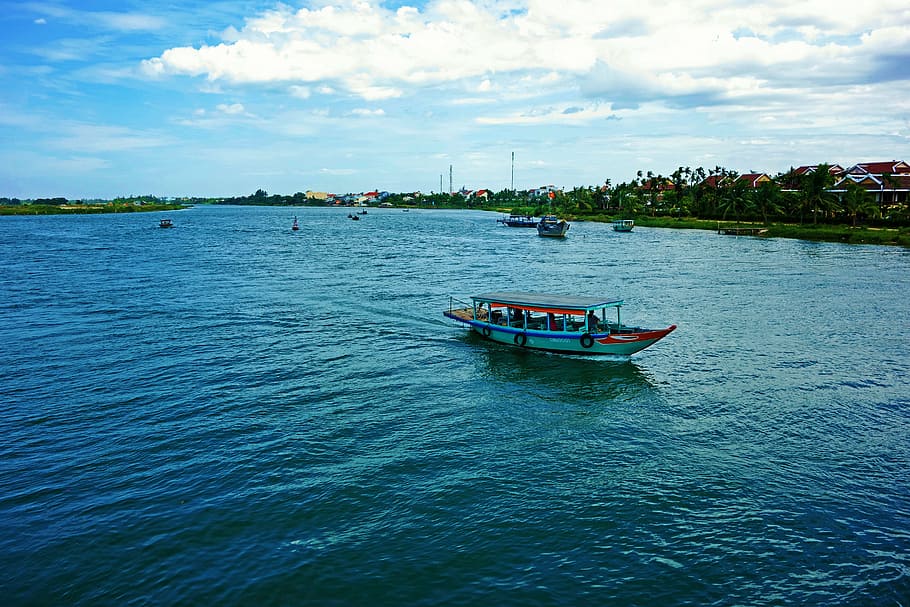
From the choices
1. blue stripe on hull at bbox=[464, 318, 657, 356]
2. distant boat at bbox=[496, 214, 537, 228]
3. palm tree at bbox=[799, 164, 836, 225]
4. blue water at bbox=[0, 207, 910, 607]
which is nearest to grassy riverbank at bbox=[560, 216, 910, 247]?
palm tree at bbox=[799, 164, 836, 225]

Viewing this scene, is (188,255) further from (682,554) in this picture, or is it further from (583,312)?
(682,554)

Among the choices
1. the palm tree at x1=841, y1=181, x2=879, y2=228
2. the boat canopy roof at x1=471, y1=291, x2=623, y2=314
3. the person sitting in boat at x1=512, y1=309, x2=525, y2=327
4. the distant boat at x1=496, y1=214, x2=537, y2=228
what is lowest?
the person sitting in boat at x1=512, y1=309, x2=525, y2=327

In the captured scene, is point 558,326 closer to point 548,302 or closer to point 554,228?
point 548,302

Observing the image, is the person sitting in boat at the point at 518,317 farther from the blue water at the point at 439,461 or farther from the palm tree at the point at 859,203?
the palm tree at the point at 859,203

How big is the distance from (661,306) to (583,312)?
55.9ft

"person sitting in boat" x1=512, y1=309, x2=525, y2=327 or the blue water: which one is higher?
"person sitting in boat" x1=512, y1=309, x2=525, y2=327

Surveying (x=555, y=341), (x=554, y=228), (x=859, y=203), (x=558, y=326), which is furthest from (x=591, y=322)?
(x=859, y=203)

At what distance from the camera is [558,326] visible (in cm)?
3353

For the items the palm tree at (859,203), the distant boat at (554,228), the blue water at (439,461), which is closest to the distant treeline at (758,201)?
the palm tree at (859,203)

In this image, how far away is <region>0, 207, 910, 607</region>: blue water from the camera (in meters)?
15.0

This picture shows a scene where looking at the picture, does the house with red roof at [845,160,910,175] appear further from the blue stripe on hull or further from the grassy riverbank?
the blue stripe on hull

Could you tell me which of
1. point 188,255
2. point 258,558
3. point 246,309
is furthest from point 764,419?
point 188,255

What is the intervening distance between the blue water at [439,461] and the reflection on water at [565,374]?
0.18 m

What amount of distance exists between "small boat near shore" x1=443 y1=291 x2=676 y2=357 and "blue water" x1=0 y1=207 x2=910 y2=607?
1215mm
